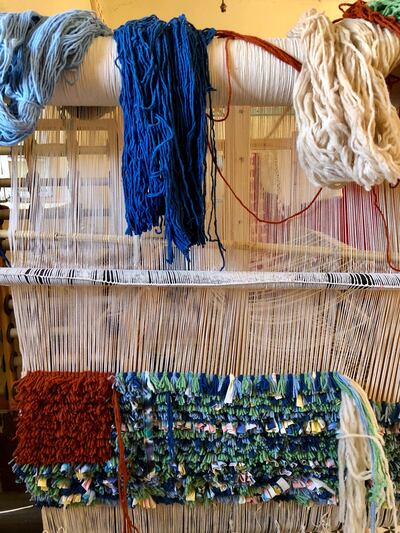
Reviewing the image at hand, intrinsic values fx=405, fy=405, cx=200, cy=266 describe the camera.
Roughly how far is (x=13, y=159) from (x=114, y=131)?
0.55 ft

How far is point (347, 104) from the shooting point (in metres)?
0.48

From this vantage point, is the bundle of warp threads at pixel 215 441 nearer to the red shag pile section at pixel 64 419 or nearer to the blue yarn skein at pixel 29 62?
the red shag pile section at pixel 64 419

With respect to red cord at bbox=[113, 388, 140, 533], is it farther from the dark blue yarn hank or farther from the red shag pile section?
the dark blue yarn hank

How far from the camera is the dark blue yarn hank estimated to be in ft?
1.74

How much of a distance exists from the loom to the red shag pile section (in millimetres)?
34

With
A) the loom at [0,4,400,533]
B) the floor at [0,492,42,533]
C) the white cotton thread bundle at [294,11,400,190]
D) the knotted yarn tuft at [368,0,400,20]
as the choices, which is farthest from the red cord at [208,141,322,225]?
the floor at [0,492,42,533]

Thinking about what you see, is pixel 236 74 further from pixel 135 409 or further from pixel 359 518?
pixel 359 518

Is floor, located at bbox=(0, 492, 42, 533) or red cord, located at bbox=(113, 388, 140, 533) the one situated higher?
red cord, located at bbox=(113, 388, 140, 533)

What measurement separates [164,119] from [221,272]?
0.79ft

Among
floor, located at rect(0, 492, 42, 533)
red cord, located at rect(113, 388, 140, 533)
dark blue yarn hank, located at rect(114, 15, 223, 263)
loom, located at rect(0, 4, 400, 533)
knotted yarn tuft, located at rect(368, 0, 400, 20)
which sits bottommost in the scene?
floor, located at rect(0, 492, 42, 533)

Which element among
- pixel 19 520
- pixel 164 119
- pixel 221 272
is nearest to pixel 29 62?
pixel 164 119

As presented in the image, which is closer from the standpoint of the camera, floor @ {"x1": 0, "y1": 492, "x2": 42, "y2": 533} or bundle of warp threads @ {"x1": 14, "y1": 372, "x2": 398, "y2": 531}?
bundle of warp threads @ {"x1": 14, "y1": 372, "x2": 398, "y2": 531}

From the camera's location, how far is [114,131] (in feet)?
2.13

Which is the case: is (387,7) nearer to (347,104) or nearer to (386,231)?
(347,104)
